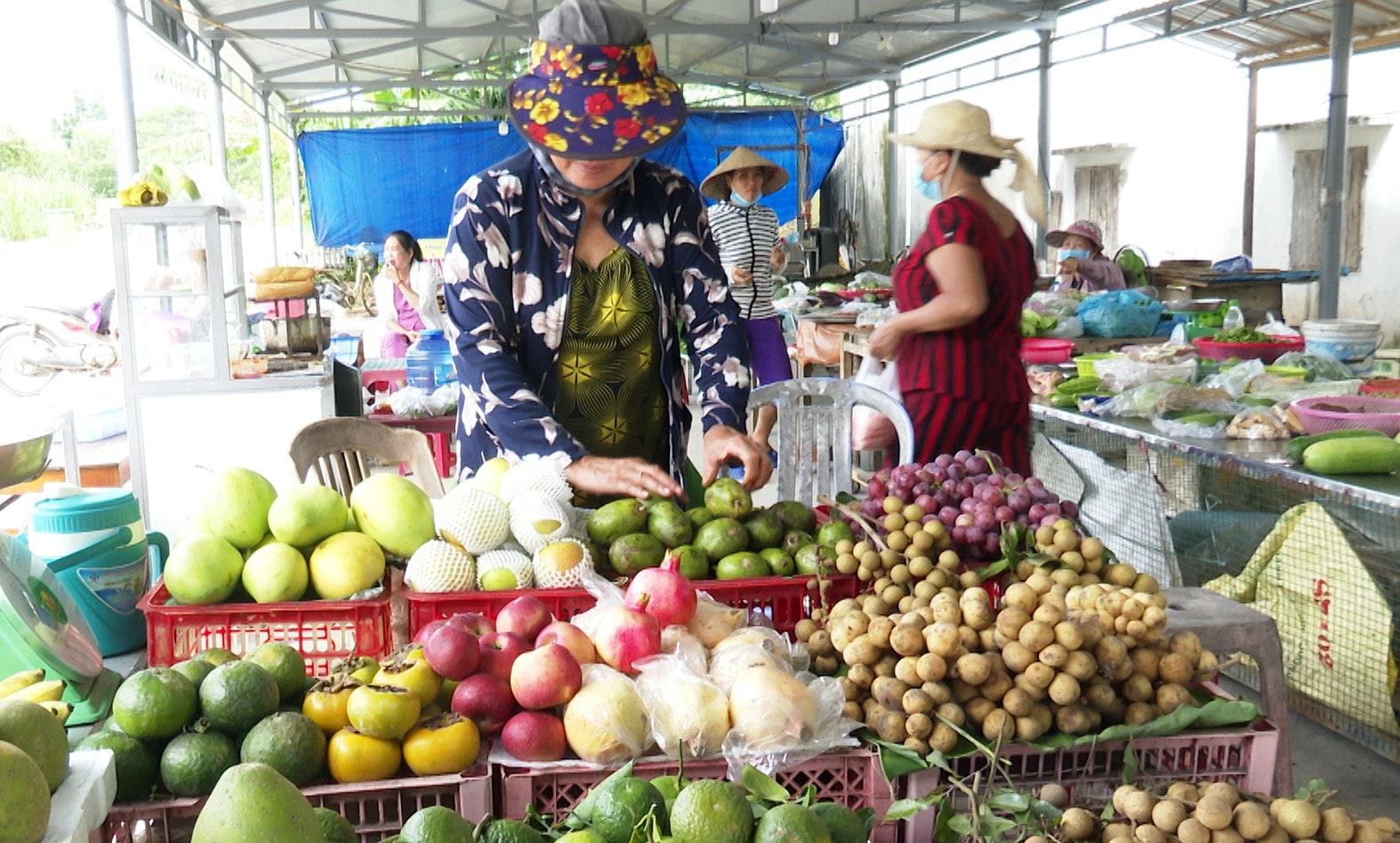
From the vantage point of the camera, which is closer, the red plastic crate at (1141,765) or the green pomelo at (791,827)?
the green pomelo at (791,827)

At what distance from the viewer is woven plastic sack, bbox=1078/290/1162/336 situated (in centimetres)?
575

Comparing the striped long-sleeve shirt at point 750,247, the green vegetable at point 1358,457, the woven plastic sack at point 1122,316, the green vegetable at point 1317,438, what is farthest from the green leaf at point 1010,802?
the woven plastic sack at point 1122,316

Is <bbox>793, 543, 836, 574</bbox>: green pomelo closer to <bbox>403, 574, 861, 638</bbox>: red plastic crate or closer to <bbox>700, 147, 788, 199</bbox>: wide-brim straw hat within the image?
<bbox>403, 574, 861, 638</bbox>: red plastic crate

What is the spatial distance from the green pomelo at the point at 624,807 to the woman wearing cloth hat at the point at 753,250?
4.14 metres

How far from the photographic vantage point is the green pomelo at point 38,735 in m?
1.08

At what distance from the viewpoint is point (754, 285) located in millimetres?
5969

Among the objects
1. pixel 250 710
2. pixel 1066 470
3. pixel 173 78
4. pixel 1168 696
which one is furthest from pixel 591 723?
pixel 173 78

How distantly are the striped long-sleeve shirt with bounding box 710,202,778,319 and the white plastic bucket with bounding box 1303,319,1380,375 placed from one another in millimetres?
2535

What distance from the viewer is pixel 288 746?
4.42ft

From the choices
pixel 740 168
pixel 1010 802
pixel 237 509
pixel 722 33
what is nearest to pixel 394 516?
pixel 237 509

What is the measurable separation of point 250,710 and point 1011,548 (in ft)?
3.89

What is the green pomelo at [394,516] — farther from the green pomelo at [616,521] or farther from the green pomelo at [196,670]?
the green pomelo at [196,670]

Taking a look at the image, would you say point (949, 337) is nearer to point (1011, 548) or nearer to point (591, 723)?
point (1011, 548)

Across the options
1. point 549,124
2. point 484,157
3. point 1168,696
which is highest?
point 484,157
